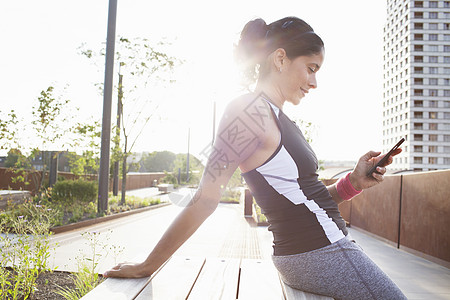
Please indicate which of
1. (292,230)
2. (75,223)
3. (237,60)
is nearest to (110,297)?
(292,230)

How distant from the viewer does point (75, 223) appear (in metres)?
7.76

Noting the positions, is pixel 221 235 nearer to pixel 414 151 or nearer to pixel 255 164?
pixel 255 164

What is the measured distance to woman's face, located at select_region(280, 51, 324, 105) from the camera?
1.47m

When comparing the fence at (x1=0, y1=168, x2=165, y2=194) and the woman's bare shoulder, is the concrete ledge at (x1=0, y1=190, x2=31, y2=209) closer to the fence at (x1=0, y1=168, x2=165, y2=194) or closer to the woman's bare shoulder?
the fence at (x1=0, y1=168, x2=165, y2=194)

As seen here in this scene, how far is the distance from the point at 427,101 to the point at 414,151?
44.0ft

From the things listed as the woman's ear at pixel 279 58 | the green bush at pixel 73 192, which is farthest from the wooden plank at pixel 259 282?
the green bush at pixel 73 192

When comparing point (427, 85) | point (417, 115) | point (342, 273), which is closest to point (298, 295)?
point (342, 273)

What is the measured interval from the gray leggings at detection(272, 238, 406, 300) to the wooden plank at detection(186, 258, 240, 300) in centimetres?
31

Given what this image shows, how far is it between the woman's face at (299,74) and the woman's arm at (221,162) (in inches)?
11.7

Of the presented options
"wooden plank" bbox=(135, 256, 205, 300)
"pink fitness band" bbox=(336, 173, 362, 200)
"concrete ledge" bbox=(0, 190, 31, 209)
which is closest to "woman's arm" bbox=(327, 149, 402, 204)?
"pink fitness band" bbox=(336, 173, 362, 200)

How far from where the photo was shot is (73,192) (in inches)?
396

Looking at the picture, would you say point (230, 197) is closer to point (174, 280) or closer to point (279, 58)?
point (174, 280)

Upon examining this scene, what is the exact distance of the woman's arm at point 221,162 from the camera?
A: 48.7 inches

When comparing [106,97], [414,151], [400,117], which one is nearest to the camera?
[106,97]
